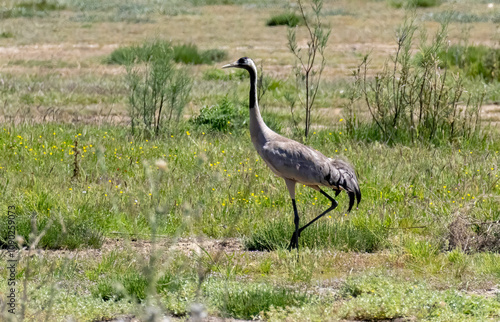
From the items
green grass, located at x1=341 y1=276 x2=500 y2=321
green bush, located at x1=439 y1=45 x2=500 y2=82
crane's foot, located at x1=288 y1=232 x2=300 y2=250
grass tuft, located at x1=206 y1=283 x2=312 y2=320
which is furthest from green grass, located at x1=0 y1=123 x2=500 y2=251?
green bush, located at x1=439 y1=45 x2=500 y2=82

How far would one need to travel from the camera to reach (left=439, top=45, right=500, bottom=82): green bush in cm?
1794

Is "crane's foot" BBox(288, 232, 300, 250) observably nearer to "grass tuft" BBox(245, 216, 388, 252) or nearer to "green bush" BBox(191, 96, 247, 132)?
"grass tuft" BBox(245, 216, 388, 252)

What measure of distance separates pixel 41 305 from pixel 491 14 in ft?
117

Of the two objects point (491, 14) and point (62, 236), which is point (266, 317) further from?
point (491, 14)

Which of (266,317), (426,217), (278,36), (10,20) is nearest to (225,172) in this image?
(426,217)

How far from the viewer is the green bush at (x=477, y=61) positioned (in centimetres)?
1794

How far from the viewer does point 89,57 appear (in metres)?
21.8

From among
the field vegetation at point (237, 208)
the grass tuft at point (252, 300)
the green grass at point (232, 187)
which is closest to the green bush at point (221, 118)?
the field vegetation at point (237, 208)

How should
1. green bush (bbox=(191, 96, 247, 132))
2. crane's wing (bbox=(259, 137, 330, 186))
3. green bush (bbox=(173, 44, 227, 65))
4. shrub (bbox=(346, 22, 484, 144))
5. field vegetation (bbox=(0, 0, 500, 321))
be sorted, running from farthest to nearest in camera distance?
1. green bush (bbox=(173, 44, 227, 65))
2. green bush (bbox=(191, 96, 247, 132))
3. shrub (bbox=(346, 22, 484, 144))
4. crane's wing (bbox=(259, 137, 330, 186))
5. field vegetation (bbox=(0, 0, 500, 321))

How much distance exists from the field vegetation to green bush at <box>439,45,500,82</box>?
0.49m

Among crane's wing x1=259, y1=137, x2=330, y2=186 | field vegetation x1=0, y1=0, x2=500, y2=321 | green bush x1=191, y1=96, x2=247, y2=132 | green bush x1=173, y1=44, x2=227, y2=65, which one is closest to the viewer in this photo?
field vegetation x1=0, y1=0, x2=500, y2=321

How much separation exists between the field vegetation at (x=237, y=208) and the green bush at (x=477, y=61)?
490mm

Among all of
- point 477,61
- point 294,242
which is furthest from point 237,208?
point 477,61

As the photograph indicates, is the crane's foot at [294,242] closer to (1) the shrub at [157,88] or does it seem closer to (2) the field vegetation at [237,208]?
(2) the field vegetation at [237,208]
